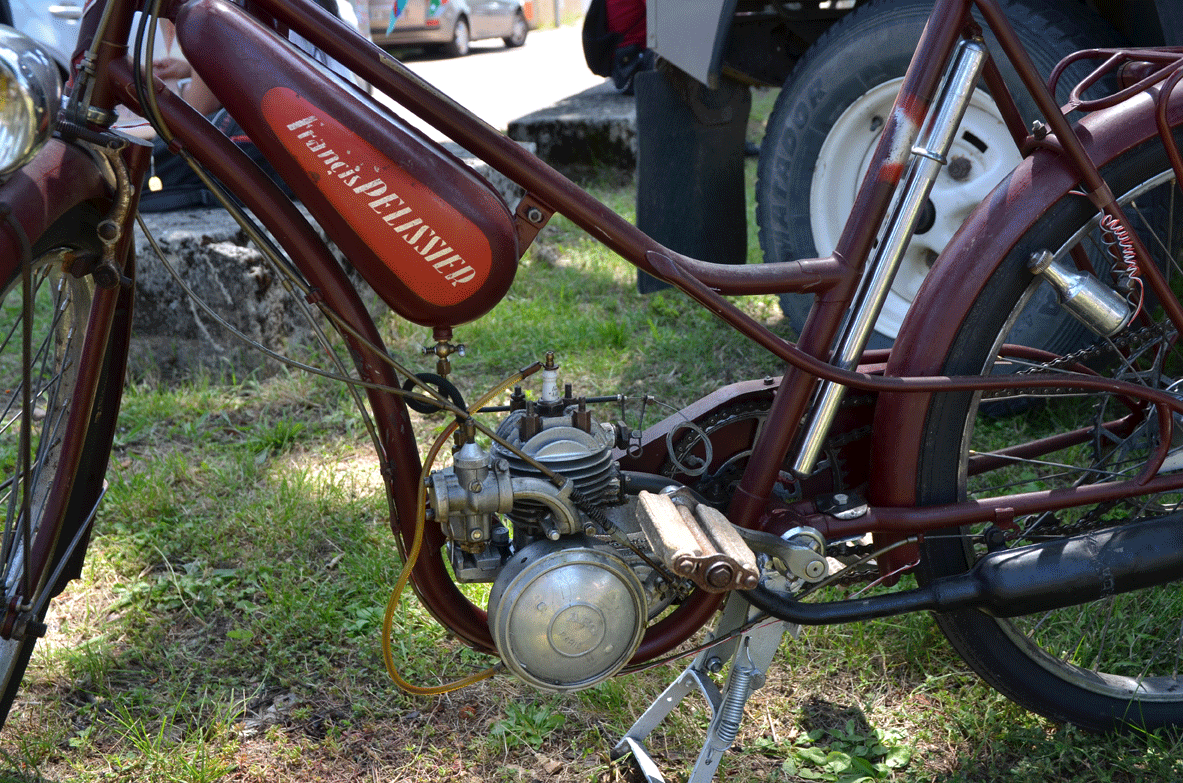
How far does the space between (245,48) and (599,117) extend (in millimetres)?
4583

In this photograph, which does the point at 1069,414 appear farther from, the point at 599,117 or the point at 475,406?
the point at 599,117

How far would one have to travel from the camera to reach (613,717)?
1.81 m

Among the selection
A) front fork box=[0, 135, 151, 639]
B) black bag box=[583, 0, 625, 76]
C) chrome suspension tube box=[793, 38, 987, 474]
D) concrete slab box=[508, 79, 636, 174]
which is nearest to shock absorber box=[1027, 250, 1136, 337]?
chrome suspension tube box=[793, 38, 987, 474]

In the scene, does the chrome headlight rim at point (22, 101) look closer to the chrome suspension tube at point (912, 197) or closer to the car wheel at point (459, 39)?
the chrome suspension tube at point (912, 197)

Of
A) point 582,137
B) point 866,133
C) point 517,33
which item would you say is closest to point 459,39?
point 517,33

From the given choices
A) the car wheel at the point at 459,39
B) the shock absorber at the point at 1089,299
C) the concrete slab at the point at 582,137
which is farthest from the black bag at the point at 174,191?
the car wheel at the point at 459,39

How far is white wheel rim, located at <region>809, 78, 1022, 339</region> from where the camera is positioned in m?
2.53

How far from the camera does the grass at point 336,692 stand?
1.70 metres

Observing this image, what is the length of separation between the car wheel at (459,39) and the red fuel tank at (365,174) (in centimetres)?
1146

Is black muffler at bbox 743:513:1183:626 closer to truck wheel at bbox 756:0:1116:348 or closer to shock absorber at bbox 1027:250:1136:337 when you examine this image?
shock absorber at bbox 1027:250:1136:337

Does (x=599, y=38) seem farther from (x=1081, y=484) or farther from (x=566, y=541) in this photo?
(x=566, y=541)


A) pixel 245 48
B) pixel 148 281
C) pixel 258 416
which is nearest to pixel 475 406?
pixel 245 48

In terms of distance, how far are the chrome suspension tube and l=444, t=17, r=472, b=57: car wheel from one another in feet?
37.5

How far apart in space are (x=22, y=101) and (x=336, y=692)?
4.20 ft
